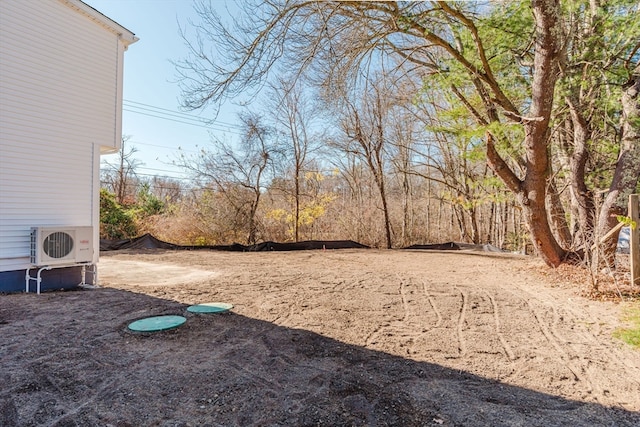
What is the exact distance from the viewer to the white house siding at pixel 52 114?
4238 millimetres

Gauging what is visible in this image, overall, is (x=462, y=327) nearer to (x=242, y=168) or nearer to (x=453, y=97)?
(x=453, y=97)

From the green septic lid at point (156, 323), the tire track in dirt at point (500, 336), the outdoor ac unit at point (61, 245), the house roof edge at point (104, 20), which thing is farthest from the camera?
the house roof edge at point (104, 20)

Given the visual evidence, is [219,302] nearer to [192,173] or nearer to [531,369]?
[531,369]

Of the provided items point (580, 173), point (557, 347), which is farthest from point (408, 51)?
point (557, 347)

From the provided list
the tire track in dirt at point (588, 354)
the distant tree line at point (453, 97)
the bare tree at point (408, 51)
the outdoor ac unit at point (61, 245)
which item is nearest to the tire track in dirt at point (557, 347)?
the tire track in dirt at point (588, 354)

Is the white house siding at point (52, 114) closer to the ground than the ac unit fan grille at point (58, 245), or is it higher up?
higher up

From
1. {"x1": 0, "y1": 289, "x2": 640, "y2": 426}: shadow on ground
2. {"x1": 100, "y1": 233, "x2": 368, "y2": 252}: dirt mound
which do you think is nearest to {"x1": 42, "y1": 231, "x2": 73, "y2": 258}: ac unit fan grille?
{"x1": 0, "y1": 289, "x2": 640, "y2": 426}: shadow on ground

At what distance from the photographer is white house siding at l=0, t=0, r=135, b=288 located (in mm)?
4238

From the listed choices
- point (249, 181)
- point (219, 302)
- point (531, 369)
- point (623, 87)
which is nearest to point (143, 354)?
point (219, 302)

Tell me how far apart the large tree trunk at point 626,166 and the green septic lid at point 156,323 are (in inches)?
235

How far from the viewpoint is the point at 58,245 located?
4.54 meters

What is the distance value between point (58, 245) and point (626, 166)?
862 cm

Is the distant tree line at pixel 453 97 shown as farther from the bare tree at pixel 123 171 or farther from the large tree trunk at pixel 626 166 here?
the bare tree at pixel 123 171

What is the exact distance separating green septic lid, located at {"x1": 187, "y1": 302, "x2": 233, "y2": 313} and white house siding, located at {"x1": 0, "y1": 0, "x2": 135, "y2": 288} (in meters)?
2.39
